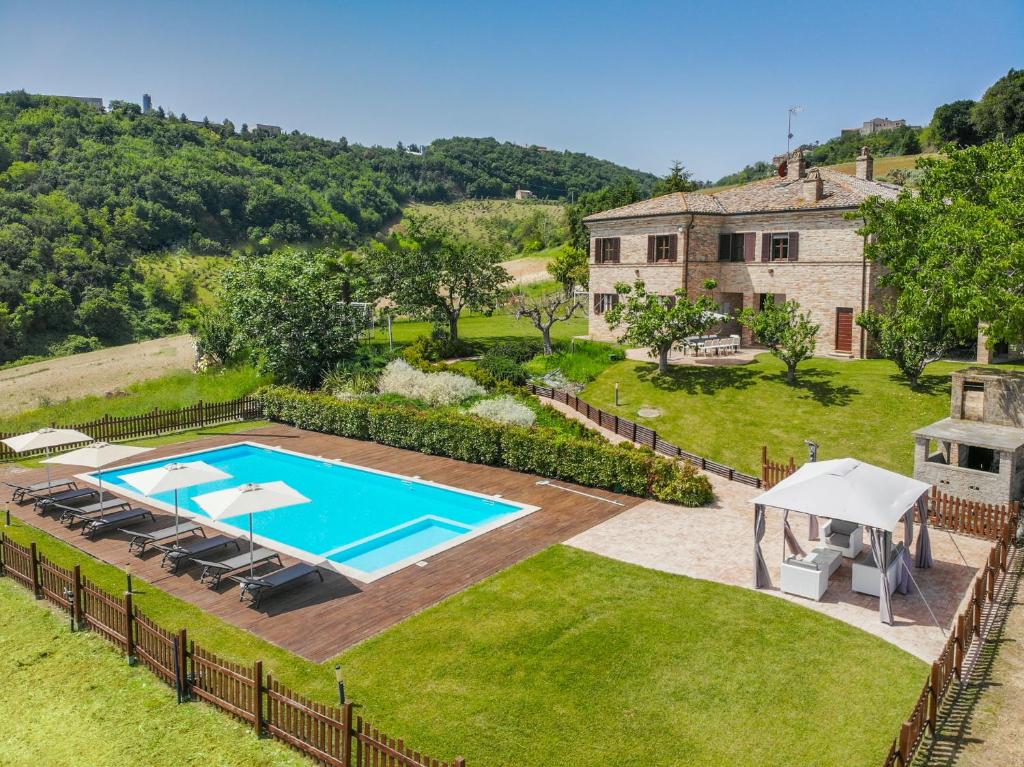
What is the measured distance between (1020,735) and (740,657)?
396 centimetres

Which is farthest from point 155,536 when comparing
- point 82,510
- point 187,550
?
point 82,510

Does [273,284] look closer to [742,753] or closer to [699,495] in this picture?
[699,495]

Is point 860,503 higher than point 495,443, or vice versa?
point 860,503

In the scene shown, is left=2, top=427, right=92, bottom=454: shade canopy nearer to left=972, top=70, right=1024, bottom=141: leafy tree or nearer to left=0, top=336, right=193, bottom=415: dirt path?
left=0, top=336, right=193, bottom=415: dirt path

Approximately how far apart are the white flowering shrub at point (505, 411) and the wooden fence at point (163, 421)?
1114cm

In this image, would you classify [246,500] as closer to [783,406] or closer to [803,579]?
[803,579]

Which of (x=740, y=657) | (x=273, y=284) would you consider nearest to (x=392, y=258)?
(x=273, y=284)

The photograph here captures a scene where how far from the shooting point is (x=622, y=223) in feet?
135

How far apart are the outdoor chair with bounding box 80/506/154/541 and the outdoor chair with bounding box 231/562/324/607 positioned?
5.04m

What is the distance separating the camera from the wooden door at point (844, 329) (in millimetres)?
34875

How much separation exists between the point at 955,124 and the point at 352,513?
95275 mm

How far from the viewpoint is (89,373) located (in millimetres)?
42031

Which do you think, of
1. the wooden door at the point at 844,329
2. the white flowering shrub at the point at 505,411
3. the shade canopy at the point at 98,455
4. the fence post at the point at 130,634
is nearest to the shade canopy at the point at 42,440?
the shade canopy at the point at 98,455

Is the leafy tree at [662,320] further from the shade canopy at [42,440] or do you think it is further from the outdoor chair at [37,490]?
the outdoor chair at [37,490]
